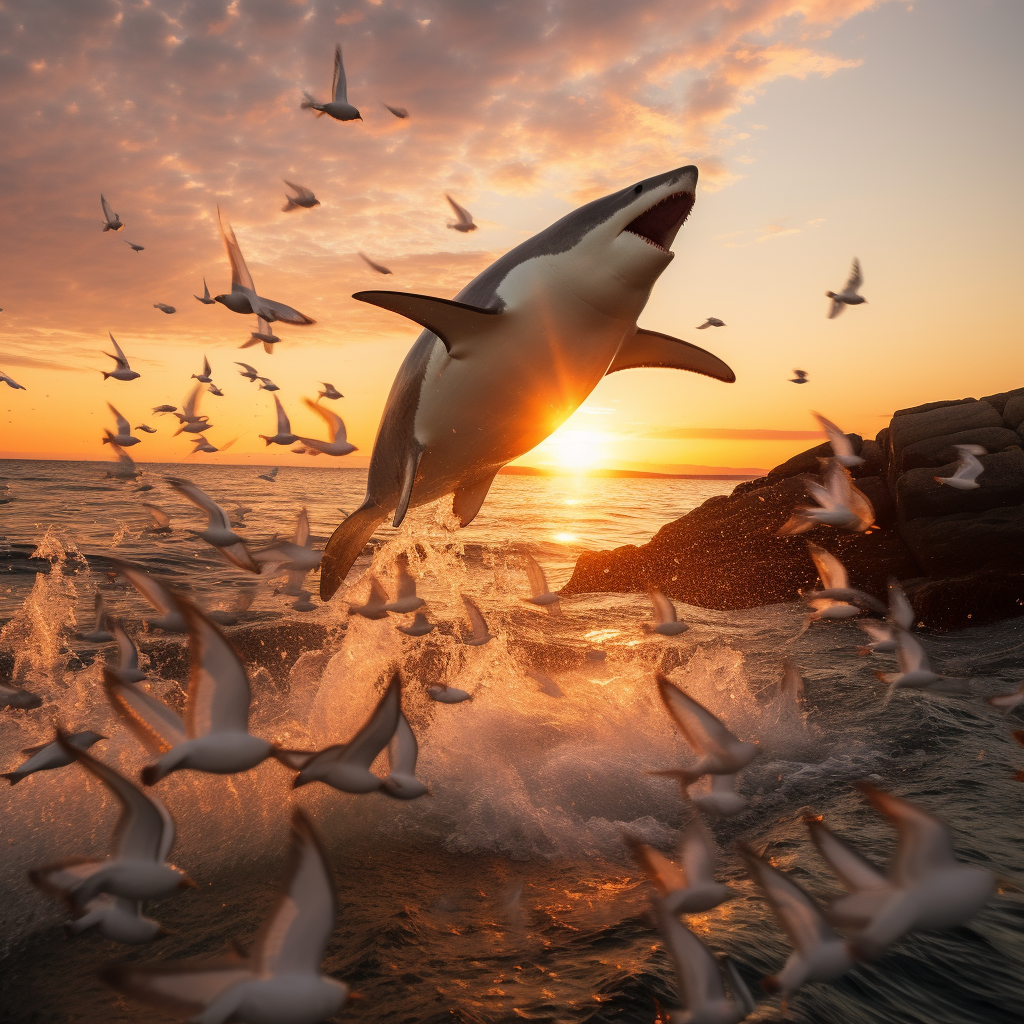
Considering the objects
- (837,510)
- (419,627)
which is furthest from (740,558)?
(419,627)

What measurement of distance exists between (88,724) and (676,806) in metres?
7.07

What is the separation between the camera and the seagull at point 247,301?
746 centimetres

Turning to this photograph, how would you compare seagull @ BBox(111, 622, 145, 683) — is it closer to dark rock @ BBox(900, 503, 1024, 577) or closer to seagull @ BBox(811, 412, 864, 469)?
seagull @ BBox(811, 412, 864, 469)

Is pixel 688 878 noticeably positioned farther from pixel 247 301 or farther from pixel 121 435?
pixel 121 435

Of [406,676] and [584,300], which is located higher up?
[584,300]

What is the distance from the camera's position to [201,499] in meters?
5.36

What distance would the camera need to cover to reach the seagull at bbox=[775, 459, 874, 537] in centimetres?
801

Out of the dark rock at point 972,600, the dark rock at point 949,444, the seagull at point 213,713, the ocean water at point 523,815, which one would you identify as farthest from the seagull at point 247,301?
the dark rock at point 949,444

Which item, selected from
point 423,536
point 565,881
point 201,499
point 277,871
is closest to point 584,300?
point 201,499

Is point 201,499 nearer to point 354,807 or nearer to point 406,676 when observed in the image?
point 354,807

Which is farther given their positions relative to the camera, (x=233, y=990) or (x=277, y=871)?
(x=277, y=871)

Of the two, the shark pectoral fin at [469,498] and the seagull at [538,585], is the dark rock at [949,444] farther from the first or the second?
the shark pectoral fin at [469,498]

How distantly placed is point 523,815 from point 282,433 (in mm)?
5129

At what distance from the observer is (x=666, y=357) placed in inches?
217
